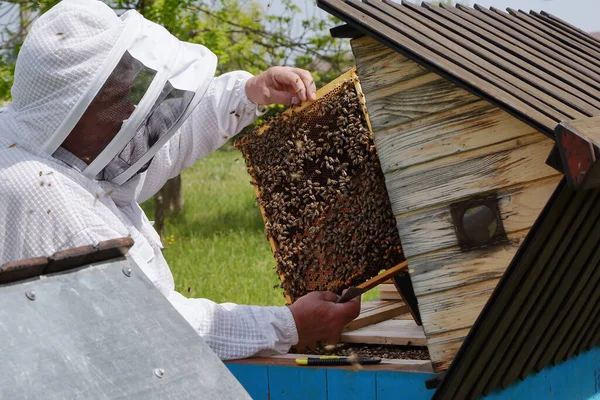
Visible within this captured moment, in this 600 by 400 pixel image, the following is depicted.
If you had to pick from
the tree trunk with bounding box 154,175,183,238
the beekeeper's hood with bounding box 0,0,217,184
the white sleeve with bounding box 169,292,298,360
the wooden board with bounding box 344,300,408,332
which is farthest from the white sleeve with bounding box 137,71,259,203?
the tree trunk with bounding box 154,175,183,238

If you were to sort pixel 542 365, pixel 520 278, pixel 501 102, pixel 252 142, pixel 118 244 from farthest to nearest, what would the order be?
1. pixel 252 142
2. pixel 542 365
3. pixel 520 278
4. pixel 501 102
5. pixel 118 244

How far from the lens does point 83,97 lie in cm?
296

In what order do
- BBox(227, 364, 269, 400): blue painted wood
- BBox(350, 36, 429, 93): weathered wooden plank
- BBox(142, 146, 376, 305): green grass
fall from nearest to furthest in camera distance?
BBox(350, 36, 429, 93): weathered wooden plank, BBox(227, 364, 269, 400): blue painted wood, BBox(142, 146, 376, 305): green grass

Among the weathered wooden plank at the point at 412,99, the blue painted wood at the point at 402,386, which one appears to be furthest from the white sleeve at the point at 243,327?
the weathered wooden plank at the point at 412,99

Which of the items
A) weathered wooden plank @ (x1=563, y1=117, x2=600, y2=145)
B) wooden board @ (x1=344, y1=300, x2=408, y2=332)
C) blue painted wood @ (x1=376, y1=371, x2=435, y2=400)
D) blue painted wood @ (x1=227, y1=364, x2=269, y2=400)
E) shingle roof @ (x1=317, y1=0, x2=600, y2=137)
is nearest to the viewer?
weathered wooden plank @ (x1=563, y1=117, x2=600, y2=145)

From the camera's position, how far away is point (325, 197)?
349 centimetres

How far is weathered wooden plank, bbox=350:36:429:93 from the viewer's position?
2951 mm

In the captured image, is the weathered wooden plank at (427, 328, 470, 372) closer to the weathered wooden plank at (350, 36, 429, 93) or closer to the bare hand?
the bare hand

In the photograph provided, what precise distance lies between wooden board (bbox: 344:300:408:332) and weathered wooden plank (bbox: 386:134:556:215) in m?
1.06

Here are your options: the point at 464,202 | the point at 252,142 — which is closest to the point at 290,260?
the point at 252,142

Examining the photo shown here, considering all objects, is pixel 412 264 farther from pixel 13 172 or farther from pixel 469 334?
pixel 13 172

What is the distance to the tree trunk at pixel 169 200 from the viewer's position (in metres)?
11.2

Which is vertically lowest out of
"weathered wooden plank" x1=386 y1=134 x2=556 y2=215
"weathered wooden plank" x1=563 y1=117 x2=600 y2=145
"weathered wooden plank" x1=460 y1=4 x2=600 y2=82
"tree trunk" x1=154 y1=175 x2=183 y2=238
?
"tree trunk" x1=154 y1=175 x2=183 y2=238

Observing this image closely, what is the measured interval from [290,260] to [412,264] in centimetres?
76
